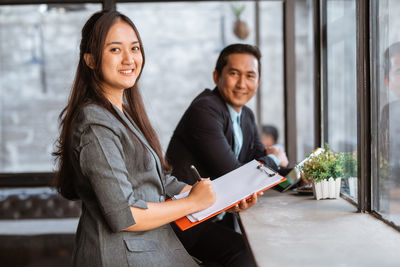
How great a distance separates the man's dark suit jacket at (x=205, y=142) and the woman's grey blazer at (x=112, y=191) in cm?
69

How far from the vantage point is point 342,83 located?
2.28 metres

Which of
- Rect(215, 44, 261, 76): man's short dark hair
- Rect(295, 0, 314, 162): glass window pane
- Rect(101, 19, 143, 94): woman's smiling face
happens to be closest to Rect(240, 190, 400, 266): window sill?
Rect(101, 19, 143, 94): woman's smiling face

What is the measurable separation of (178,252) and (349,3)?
1317 millimetres

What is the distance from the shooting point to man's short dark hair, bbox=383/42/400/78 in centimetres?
145

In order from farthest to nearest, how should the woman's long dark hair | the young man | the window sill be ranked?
the young man < the woman's long dark hair < the window sill

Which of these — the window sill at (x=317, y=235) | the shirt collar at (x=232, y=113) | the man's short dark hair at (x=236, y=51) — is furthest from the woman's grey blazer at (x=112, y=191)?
the man's short dark hair at (x=236, y=51)

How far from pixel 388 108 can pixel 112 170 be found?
2.99ft

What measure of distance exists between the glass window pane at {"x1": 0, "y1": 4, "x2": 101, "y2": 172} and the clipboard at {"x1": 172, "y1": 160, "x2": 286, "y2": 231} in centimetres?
445

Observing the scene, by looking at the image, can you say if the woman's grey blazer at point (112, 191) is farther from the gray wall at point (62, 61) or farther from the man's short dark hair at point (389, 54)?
the gray wall at point (62, 61)

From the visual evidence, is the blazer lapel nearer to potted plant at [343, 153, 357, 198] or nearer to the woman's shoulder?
potted plant at [343, 153, 357, 198]

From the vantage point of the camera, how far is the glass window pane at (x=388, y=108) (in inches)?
57.3

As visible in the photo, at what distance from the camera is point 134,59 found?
4.87ft

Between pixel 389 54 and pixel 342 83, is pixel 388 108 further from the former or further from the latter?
pixel 342 83

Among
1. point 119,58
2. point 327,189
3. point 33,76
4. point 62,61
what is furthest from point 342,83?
point 33,76
